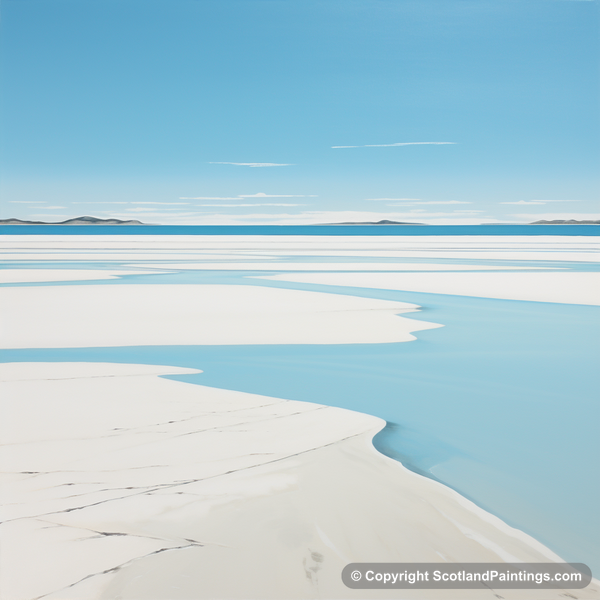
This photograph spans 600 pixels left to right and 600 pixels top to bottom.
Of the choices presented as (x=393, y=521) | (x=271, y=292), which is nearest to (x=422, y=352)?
(x=393, y=521)

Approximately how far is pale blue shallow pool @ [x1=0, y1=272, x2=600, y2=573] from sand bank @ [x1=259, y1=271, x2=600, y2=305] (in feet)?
8.49

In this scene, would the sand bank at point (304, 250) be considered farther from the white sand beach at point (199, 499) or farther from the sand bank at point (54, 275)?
the white sand beach at point (199, 499)

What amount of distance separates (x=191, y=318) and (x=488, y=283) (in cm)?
754

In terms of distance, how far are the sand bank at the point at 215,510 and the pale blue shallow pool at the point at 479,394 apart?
0.76 ft

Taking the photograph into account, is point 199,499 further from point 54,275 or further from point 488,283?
point 54,275

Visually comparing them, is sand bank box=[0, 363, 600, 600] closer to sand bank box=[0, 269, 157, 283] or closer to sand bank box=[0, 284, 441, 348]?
sand bank box=[0, 284, 441, 348]

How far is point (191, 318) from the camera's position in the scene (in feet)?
26.6

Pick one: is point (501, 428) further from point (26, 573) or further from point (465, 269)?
point (465, 269)

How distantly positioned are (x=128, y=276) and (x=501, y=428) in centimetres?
1198

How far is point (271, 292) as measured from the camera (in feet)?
36.1

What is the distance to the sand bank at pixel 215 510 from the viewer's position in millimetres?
2301

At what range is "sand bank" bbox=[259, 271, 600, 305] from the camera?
1075 cm

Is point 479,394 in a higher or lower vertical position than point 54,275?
lower

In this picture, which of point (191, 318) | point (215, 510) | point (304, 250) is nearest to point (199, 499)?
point (215, 510)
